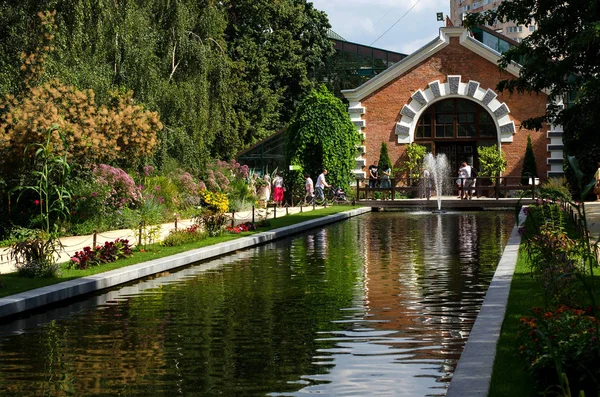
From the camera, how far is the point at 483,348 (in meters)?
9.37

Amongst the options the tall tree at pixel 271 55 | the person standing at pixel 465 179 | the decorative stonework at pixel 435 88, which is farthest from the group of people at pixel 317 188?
the tall tree at pixel 271 55

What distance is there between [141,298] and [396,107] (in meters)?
38.4

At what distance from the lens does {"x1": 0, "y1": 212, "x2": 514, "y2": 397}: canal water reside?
28.4 feet

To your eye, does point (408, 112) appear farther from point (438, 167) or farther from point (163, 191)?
point (163, 191)

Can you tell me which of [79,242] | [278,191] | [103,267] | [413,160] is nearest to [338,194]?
[278,191]

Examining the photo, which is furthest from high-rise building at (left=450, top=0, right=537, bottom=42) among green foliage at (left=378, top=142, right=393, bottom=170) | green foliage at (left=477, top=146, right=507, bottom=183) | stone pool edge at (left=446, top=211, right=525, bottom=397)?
stone pool edge at (left=446, top=211, right=525, bottom=397)

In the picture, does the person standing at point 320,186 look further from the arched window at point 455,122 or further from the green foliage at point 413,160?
the arched window at point 455,122

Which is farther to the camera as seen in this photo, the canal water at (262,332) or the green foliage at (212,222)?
the green foliage at (212,222)

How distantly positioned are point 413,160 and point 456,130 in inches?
114

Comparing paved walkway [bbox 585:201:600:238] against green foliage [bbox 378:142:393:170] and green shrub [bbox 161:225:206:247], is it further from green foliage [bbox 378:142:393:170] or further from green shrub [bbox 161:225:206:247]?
green foliage [bbox 378:142:393:170]

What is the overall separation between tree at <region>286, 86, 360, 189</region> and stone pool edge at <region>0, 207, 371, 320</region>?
70.2 ft

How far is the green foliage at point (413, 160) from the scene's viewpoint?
167ft

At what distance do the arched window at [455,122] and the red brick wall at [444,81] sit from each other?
1214 mm

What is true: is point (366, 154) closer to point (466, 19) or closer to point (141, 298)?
point (466, 19)
